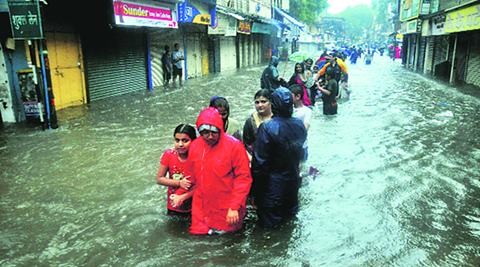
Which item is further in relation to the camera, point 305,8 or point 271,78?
point 305,8

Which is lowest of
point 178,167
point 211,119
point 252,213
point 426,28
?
point 252,213

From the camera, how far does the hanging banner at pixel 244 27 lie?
29.0 metres

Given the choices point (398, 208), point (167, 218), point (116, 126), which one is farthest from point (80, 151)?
point (398, 208)

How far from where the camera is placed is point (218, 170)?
3.56 meters

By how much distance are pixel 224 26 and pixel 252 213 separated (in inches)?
877

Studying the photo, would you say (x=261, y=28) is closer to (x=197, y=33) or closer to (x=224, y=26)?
(x=224, y=26)

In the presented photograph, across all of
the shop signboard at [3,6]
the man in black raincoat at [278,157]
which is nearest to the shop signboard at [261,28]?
the shop signboard at [3,6]

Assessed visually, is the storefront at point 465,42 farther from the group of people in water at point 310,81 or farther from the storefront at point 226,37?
the storefront at point 226,37

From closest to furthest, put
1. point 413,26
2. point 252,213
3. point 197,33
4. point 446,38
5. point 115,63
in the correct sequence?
point 252,213 < point 115,63 < point 197,33 < point 446,38 < point 413,26

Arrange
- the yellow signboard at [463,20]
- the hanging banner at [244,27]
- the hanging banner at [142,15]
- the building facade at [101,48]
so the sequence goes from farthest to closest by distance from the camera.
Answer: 1. the hanging banner at [244,27]
2. the yellow signboard at [463,20]
3. the hanging banner at [142,15]
4. the building facade at [101,48]

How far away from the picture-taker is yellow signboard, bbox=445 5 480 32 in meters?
14.7

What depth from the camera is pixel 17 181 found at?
5.69 meters

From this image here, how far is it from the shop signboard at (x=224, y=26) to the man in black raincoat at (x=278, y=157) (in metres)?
20.3

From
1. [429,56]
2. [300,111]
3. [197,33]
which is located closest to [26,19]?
[300,111]
